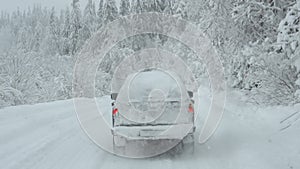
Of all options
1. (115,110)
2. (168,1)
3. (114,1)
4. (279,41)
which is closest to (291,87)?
(279,41)

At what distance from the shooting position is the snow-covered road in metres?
5.44

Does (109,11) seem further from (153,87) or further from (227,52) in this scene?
(153,87)

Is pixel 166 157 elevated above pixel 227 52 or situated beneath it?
situated beneath

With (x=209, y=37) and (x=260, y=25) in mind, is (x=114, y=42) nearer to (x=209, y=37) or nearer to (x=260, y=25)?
(x=209, y=37)

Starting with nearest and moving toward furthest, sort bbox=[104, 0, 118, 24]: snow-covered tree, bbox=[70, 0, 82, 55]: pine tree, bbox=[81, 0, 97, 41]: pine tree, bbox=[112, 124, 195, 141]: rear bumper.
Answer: bbox=[112, 124, 195, 141]: rear bumper < bbox=[104, 0, 118, 24]: snow-covered tree < bbox=[81, 0, 97, 41]: pine tree < bbox=[70, 0, 82, 55]: pine tree

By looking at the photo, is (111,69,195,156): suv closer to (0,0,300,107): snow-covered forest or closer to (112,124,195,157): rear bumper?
(112,124,195,157): rear bumper

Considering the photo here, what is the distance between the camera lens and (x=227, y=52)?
48.3 feet

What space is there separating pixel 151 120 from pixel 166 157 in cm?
83

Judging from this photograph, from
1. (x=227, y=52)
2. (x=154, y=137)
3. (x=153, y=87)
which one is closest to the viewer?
(x=154, y=137)

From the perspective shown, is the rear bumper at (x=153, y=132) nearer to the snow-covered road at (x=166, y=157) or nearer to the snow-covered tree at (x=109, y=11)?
the snow-covered road at (x=166, y=157)

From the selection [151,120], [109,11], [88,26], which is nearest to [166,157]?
[151,120]

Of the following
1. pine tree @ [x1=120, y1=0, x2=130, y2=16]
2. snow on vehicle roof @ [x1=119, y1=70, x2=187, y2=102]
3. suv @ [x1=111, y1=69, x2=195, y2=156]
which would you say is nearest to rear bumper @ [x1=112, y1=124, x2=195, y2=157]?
suv @ [x1=111, y1=69, x2=195, y2=156]

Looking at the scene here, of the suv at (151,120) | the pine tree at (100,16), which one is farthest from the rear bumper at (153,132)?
the pine tree at (100,16)

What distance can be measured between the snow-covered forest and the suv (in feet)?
7.48
